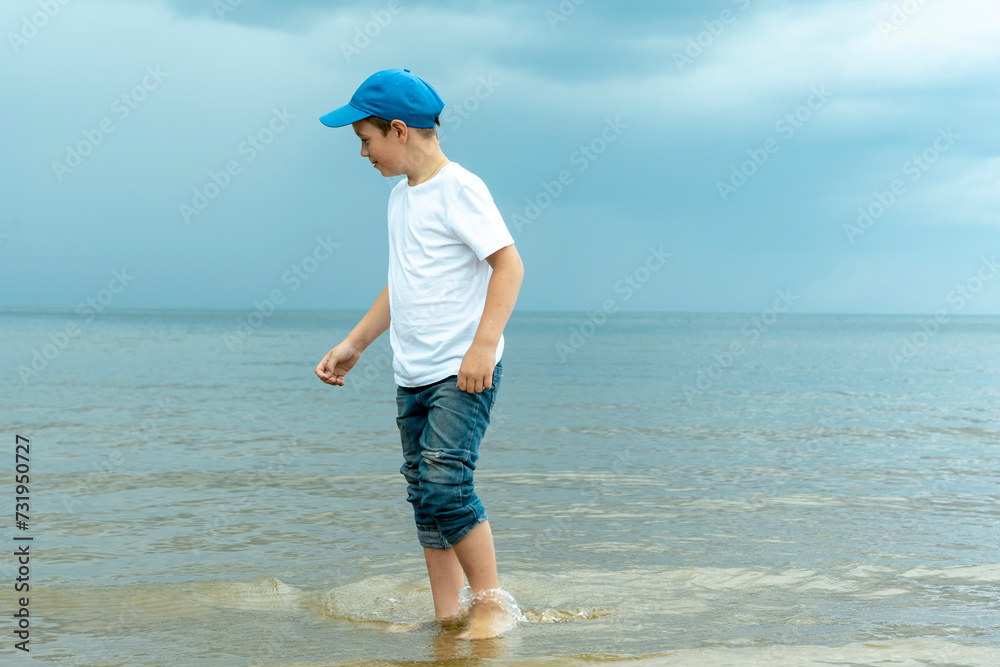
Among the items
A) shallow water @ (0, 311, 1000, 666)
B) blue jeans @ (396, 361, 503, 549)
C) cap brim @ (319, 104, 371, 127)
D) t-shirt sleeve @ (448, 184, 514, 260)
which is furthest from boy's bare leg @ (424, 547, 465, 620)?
cap brim @ (319, 104, 371, 127)

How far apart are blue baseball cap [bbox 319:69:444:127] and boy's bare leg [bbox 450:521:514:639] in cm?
136

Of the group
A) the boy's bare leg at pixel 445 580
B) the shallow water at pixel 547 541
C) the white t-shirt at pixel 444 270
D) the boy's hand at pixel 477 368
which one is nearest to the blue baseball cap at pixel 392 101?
the white t-shirt at pixel 444 270

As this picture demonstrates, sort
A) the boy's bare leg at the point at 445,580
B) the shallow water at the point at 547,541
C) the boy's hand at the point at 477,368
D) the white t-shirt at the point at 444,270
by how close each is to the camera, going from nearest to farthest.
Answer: the boy's hand at the point at 477,368 → the white t-shirt at the point at 444,270 → the shallow water at the point at 547,541 → the boy's bare leg at the point at 445,580

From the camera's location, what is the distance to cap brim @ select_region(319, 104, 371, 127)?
275cm

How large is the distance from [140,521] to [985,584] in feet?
14.2

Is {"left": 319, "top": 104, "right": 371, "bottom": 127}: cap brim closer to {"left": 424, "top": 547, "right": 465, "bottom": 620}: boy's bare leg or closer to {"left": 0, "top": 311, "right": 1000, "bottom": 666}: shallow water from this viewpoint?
{"left": 424, "top": 547, "right": 465, "bottom": 620}: boy's bare leg

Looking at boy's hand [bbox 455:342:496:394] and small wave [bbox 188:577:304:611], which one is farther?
small wave [bbox 188:577:304:611]

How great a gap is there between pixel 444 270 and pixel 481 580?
1057 mm

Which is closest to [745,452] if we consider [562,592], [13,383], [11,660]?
[562,592]

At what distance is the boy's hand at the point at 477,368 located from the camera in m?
2.60

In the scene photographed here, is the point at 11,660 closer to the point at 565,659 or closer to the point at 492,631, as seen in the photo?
the point at 492,631

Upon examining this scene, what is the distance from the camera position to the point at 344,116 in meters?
2.78

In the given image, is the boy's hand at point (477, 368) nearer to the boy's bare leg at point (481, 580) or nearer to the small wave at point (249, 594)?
the boy's bare leg at point (481, 580)

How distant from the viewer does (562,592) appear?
3545 mm
